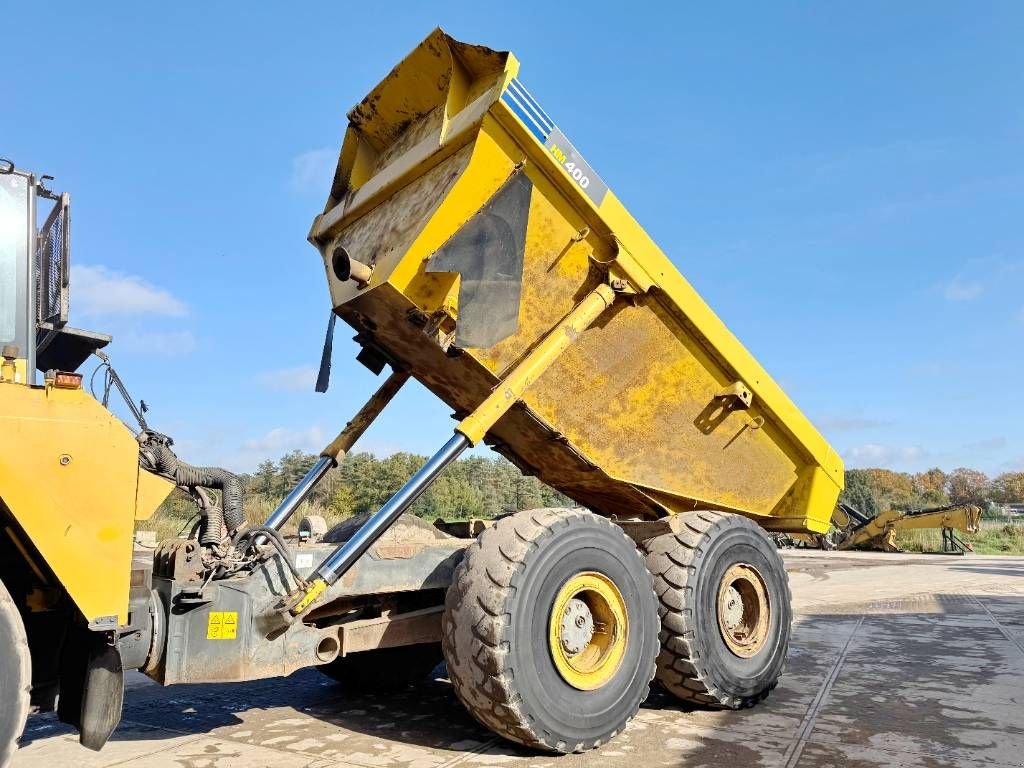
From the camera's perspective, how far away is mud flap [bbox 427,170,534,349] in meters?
4.59

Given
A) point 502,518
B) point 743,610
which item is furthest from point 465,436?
point 743,610

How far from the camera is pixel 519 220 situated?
4723 millimetres

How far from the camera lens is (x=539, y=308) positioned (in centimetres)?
510

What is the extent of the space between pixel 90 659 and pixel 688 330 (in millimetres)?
4099

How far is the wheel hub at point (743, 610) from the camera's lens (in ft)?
17.9

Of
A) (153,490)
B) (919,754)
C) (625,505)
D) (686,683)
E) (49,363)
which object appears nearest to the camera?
(153,490)

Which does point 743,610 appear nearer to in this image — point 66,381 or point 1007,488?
point 66,381

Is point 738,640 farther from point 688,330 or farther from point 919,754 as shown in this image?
point 688,330

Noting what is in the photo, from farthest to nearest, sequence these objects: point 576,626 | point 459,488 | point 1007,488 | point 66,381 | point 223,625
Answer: point 1007,488
point 459,488
point 576,626
point 223,625
point 66,381

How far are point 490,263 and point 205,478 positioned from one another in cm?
199

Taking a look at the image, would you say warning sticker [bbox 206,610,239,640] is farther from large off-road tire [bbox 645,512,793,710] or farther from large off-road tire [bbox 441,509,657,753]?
large off-road tire [bbox 645,512,793,710]

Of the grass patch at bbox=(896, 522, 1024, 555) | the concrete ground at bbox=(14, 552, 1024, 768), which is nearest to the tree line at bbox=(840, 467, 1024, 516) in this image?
the grass patch at bbox=(896, 522, 1024, 555)

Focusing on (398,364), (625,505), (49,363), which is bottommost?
(625,505)

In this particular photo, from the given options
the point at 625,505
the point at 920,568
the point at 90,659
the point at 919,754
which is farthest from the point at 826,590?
the point at 90,659
